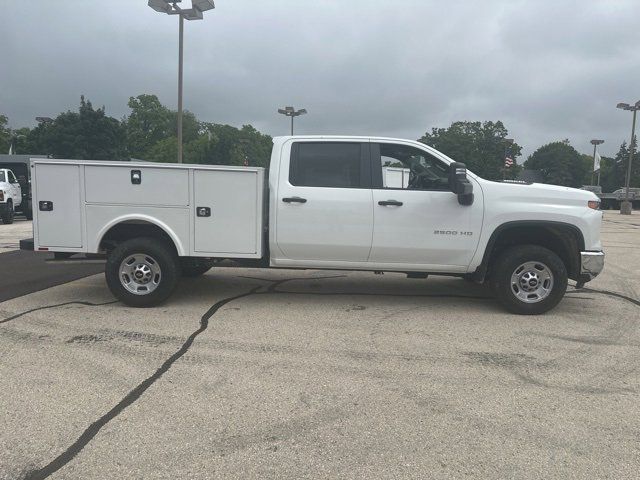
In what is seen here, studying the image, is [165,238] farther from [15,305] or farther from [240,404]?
[240,404]

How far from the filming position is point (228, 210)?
19.7ft

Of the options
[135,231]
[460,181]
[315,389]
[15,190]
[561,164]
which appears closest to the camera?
[315,389]

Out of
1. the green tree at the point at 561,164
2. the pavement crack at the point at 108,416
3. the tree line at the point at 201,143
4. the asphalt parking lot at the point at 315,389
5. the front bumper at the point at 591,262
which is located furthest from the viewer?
the green tree at the point at 561,164

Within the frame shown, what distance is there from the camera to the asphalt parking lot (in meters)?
2.98

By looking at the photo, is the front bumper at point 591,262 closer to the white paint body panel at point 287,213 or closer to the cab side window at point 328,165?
the white paint body panel at point 287,213

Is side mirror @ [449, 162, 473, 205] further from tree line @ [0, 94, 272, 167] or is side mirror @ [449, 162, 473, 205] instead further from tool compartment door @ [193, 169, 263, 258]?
tree line @ [0, 94, 272, 167]

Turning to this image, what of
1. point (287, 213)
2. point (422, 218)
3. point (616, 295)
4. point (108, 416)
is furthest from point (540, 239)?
point (108, 416)

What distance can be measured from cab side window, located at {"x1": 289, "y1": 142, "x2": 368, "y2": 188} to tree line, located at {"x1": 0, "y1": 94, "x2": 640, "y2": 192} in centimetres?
2645

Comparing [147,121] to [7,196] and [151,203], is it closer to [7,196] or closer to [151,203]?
[7,196]

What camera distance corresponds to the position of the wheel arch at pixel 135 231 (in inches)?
236

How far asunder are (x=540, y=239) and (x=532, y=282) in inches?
22.3

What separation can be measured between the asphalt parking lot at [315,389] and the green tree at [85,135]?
200 ft

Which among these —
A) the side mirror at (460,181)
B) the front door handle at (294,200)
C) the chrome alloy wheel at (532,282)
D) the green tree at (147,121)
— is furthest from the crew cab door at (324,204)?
the green tree at (147,121)

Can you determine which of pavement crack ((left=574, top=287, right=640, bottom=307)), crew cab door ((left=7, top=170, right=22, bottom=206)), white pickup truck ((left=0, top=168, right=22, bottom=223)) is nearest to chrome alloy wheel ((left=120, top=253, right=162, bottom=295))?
pavement crack ((left=574, top=287, right=640, bottom=307))
